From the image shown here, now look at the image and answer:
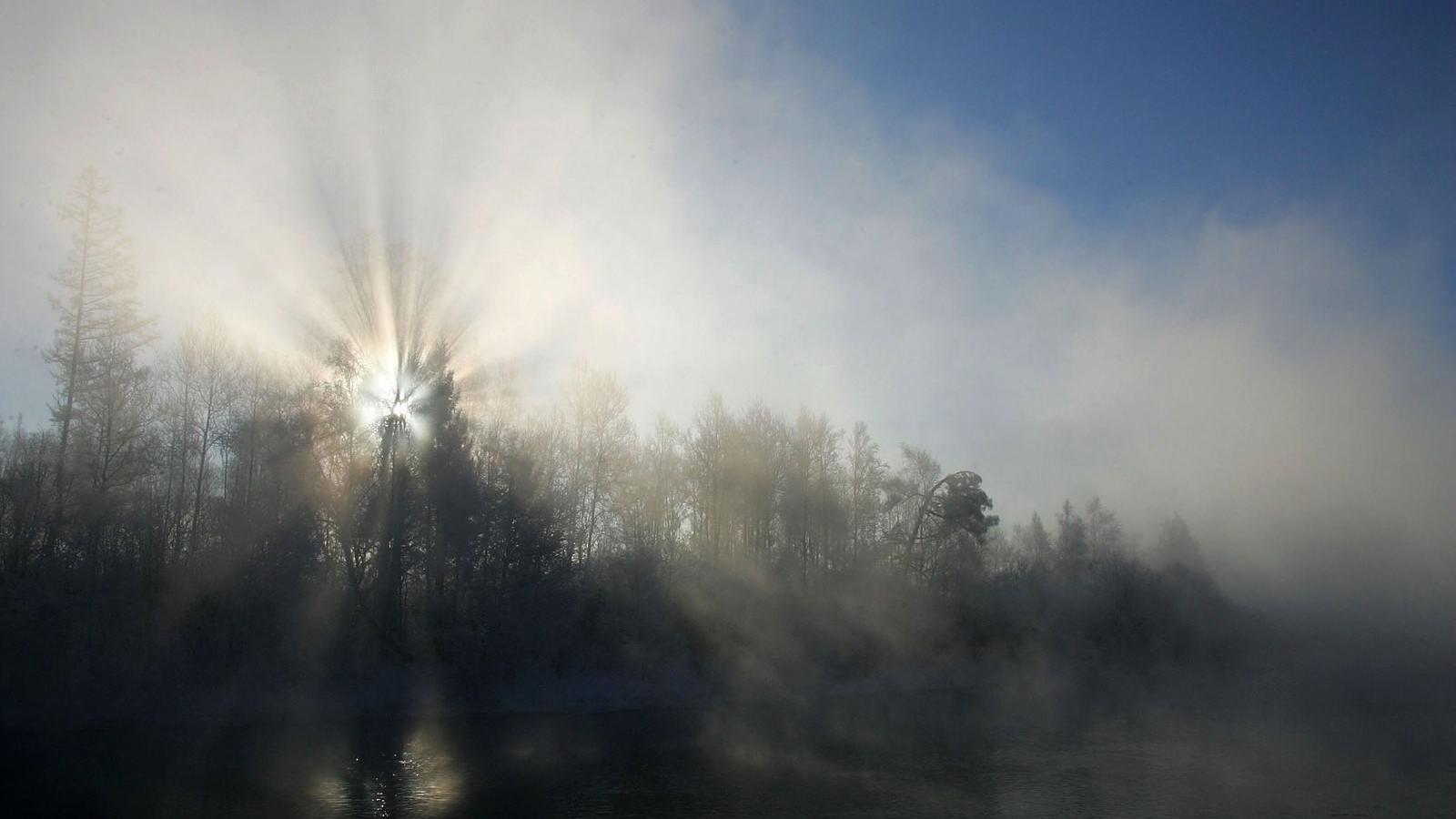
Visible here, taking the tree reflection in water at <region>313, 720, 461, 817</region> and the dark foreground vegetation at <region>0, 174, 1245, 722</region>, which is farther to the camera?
the dark foreground vegetation at <region>0, 174, 1245, 722</region>

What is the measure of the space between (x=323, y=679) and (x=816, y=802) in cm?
2675

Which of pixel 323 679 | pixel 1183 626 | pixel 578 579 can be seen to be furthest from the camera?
pixel 1183 626

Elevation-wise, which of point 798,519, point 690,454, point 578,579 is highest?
point 690,454

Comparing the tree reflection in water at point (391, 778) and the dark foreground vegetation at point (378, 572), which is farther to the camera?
the dark foreground vegetation at point (378, 572)

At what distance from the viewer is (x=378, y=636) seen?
42.5 meters

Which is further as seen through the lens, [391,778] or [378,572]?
[378,572]

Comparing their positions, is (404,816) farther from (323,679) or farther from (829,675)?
(829,675)

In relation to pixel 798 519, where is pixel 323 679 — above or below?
below

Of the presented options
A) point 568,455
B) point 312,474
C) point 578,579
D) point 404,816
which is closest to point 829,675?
point 578,579

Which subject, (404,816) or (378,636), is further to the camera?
(378,636)

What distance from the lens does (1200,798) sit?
2256cm

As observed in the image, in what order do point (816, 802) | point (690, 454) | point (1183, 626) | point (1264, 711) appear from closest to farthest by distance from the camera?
1. point (816, 802)
2. point (1264, 711)
3. point (690, 454)
4. point (1183, 626)

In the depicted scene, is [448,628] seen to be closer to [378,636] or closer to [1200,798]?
[378,636]

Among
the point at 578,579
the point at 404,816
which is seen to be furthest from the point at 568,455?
the point at 404,816
